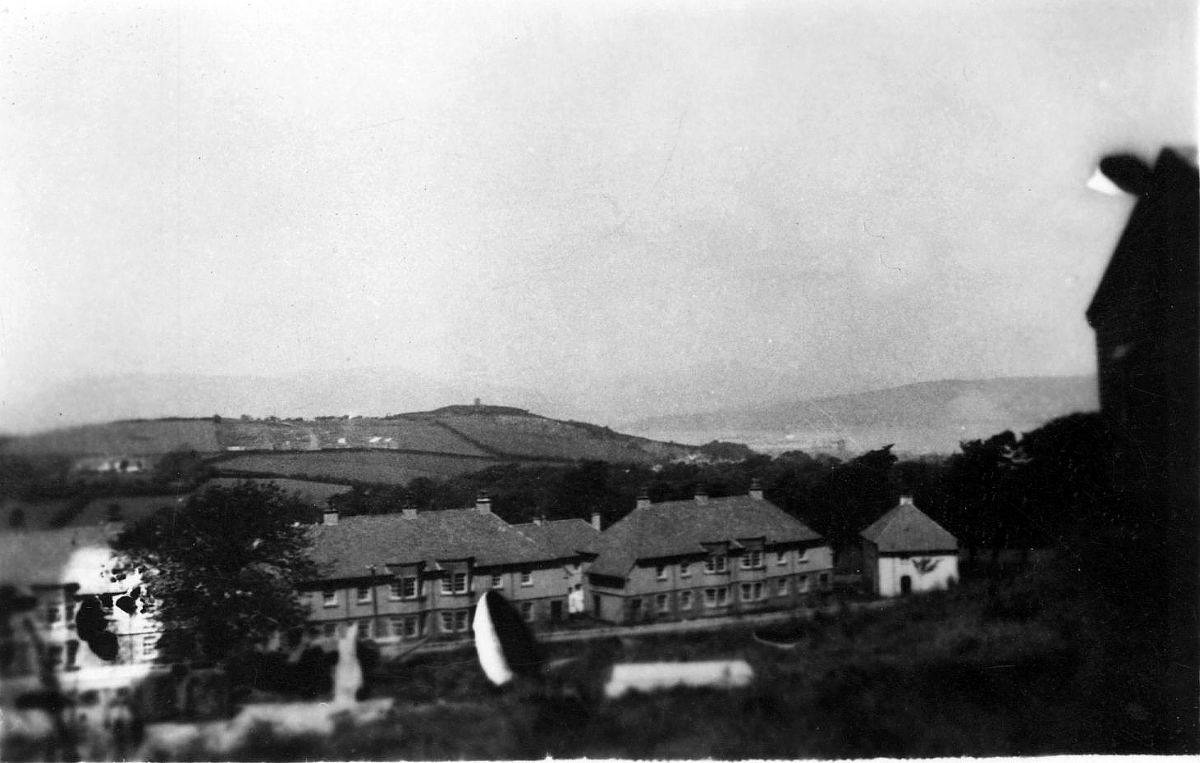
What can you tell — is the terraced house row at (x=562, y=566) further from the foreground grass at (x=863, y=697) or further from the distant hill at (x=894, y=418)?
the distant hill at (x=894, y=418)

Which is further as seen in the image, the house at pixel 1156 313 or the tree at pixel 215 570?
the house at pixel 1156 313

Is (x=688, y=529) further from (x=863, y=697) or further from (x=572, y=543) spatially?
(x=863, y=697)

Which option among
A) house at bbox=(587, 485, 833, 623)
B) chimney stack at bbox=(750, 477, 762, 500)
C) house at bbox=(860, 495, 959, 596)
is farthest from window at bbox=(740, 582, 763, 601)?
house at bbox=(860, 495, 959, 596)

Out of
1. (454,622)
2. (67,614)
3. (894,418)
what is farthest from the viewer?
(894,418)

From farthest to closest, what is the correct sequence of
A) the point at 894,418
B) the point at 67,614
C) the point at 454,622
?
the point at 894,418 → the point at 67,614 → the point at 454,622

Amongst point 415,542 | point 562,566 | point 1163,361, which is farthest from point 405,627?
point 1163,361

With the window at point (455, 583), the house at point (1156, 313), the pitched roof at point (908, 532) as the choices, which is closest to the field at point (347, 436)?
the window at point (455, 583)
